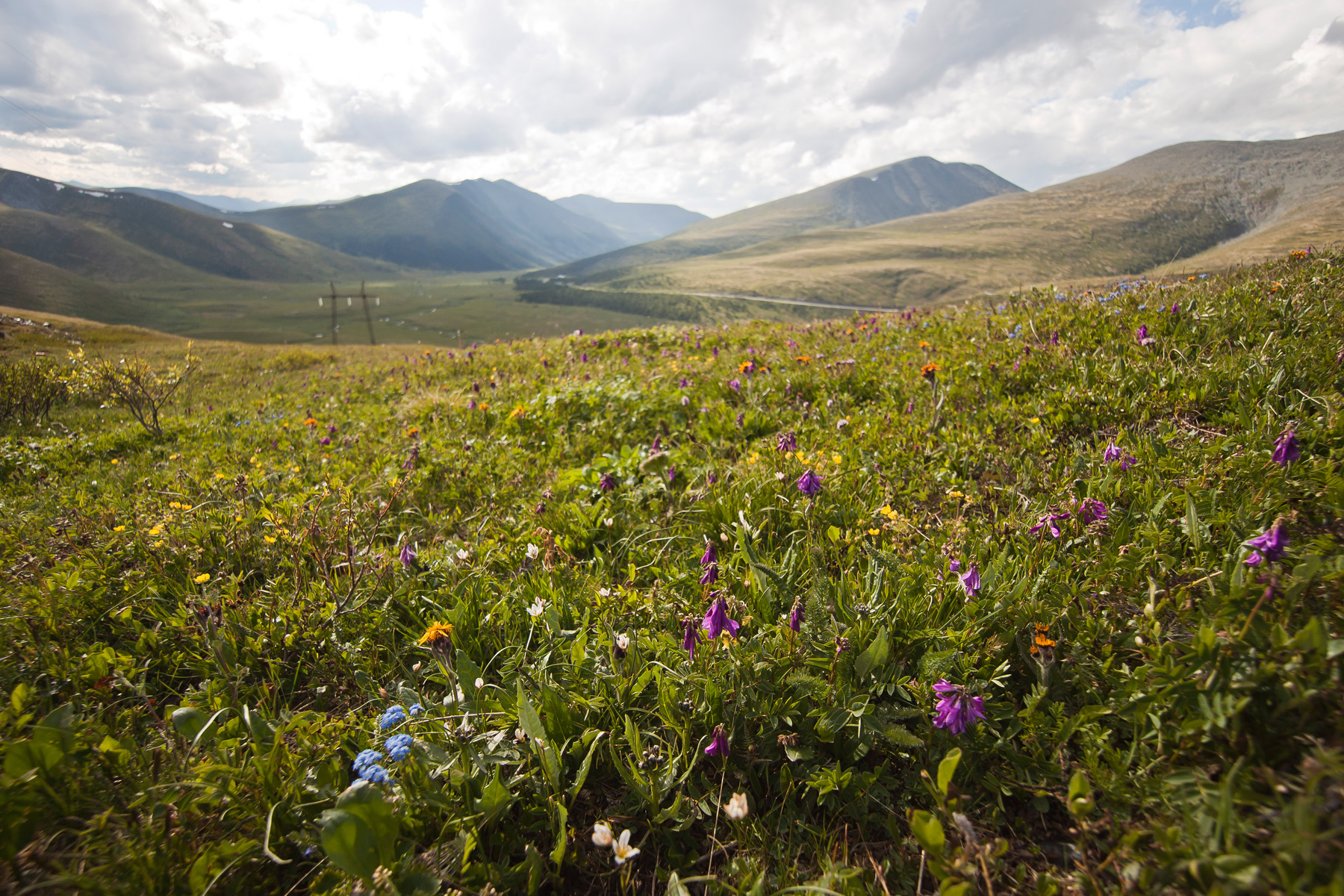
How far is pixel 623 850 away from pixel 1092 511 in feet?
8.93

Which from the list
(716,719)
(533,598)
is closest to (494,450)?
(533,598)

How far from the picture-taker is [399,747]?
2086 mm

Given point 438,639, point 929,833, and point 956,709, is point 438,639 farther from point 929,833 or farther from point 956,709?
point 956,709

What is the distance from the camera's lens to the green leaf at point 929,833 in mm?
1615

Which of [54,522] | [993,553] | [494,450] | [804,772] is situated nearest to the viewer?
[804,772]

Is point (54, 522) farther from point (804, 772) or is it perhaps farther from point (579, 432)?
point (804, 772)

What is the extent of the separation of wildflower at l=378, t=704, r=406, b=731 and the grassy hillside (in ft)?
0.11

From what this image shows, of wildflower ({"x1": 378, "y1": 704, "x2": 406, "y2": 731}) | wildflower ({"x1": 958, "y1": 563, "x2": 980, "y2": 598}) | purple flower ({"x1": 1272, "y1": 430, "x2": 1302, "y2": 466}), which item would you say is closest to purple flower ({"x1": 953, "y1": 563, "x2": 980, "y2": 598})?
wildflower ({"x1": 958, "y1": 563, "x2": 980, "y2": 598})

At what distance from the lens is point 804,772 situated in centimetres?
216

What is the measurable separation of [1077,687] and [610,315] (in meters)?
155

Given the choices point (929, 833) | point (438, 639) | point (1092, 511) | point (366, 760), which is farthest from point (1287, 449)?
point (366, 760)

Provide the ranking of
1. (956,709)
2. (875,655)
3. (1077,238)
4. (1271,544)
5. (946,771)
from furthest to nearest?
(1077,238) < (875,655) < (956,709) < (1271,544) < (946,771)

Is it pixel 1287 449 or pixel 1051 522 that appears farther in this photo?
pixel 1051 522

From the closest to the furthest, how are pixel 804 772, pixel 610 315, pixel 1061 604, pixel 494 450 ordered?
1. pixel 804 772
2. pixel 1061 604
3. pixel 494 450
4. pixel 610 315
